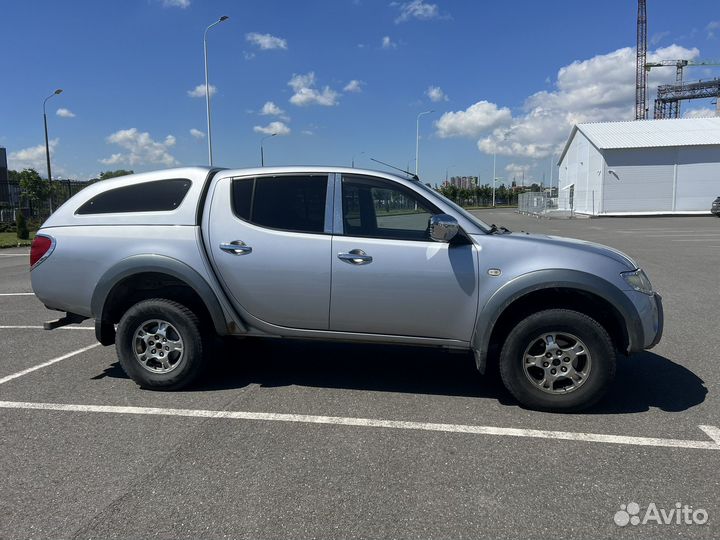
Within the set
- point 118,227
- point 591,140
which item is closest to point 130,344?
point 118,227

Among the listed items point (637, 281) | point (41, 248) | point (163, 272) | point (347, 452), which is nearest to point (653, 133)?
point (637, 281)

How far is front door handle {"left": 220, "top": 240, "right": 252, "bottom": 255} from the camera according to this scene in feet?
14.0

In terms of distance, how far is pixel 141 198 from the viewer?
4590 mm

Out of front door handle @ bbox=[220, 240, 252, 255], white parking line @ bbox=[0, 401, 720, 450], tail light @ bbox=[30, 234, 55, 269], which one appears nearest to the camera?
white parking line @ bbox=[0, 401, 720, 450]

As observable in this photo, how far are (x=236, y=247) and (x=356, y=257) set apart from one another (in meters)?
1.01

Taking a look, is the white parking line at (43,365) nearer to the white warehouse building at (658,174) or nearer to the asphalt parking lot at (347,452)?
the asphalt parking lot at (347,452)

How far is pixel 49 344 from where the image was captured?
6078 millimetres

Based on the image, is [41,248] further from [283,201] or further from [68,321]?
[283,201]

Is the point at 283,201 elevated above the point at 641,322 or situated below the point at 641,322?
above

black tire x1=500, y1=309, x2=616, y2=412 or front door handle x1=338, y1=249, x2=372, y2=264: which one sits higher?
front door handle x1=338, y1=249, x2=372, y2=264

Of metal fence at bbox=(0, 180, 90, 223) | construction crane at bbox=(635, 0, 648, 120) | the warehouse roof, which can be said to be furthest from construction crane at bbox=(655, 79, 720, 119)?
metal fence at bbox=(0, 180, 90, 223)

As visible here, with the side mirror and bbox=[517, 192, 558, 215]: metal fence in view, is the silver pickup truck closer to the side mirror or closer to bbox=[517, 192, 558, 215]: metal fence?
the side mirror

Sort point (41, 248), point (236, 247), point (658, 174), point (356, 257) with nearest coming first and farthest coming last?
point (356, 257), point (236, 247), point (41, 248), point (658, 174)

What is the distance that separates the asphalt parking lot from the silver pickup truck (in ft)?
1.47
